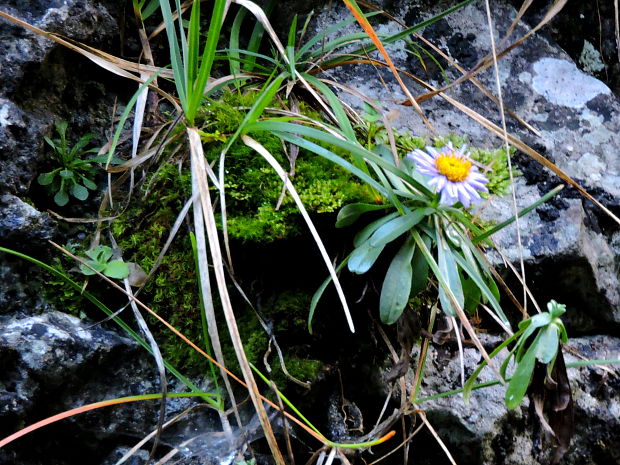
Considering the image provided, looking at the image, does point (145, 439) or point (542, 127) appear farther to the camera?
point (542, 127)

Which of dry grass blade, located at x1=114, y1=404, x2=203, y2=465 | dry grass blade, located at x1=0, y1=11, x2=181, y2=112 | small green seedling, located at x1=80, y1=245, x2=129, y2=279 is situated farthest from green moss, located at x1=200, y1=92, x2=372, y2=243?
dry grass blade, located at x1=114, y1=404, x2=203, y2=465

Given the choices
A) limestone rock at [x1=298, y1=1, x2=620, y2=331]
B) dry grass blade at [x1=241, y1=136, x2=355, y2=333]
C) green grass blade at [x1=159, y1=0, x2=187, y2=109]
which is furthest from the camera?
limestone rock at [x1=298, y1=1, x2=620, y2=331]

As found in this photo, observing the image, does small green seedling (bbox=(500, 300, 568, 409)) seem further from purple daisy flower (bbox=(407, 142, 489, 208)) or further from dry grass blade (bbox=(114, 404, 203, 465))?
dry grass blade (bbox=(114, 404, 203, 465))

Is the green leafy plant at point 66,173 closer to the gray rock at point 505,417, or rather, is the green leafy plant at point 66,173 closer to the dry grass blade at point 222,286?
the dry grass blade at point 222,286

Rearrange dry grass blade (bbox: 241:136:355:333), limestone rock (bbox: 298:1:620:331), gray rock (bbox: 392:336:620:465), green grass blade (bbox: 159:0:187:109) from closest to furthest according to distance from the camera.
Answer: dry grass blade (bbox: 241:136:355:333)
green grass blade (bbox: 159:0:187:109)
gray rock (bbox: 392:336:620:465)
limestone rock (bbox: 298:1:620:331)

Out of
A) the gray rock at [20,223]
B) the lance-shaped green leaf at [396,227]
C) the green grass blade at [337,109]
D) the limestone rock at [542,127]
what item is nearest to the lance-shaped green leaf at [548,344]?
the lance-shaped green leaf at [396,227]

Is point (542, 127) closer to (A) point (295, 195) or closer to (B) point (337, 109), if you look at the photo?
(B) point (337, 109)

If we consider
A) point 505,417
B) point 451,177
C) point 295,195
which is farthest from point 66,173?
point 505,417
